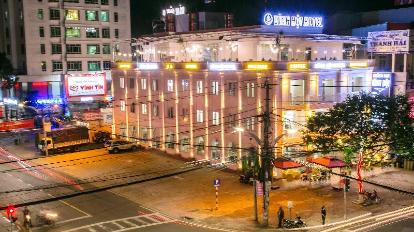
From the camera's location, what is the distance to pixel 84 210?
39.7 m

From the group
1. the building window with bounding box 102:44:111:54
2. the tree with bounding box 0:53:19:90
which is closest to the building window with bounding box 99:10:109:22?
the building window with bounding box 102:44:111:54

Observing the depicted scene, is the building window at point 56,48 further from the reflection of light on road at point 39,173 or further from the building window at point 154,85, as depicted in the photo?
the building window at point 154,85

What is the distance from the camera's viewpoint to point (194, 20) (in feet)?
221

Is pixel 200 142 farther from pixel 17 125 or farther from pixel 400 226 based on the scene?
pixel 17 125

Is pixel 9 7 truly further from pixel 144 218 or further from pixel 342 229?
pixel 342 229

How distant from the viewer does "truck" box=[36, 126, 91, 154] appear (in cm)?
6159

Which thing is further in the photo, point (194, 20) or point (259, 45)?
point (194, 20)

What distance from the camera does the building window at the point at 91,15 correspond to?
94438mm

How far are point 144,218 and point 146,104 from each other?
94.3ft

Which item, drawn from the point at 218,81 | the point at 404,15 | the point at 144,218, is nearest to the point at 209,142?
the point at 218,81

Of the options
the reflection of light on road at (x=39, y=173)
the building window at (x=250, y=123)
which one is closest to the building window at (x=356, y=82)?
the building window at (x=250, y=123)

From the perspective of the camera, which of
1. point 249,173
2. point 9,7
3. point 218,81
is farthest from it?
point 9,7

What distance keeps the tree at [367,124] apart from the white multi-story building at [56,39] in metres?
55.6

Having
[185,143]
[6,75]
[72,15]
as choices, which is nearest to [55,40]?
[72,15]
